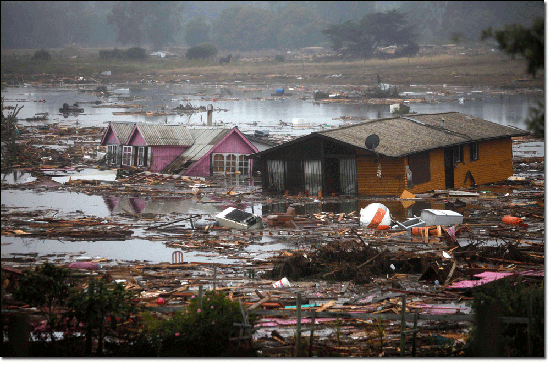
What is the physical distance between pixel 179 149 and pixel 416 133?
42.4 feet

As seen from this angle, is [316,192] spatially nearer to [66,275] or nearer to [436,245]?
[436,245]

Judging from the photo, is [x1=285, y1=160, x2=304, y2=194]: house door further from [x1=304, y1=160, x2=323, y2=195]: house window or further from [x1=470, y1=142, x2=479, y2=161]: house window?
[x1=470, y1=142, x2=479, y2=161]: house window

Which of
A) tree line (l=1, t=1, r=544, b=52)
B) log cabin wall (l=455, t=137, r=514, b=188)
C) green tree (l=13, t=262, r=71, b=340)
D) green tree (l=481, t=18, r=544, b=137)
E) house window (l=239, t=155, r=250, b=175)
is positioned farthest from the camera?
house window (l=239, t=155, r=250, b=175)

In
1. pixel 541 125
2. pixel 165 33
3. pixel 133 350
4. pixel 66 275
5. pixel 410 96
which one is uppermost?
pixel 410 96

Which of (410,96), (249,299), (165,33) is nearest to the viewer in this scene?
(249,299)

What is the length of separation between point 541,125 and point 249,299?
18.6 feet

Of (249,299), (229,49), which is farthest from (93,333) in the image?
(229,49)

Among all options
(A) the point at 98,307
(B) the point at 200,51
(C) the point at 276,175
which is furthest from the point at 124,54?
(C) the point at 276,175

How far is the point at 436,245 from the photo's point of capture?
62.4ft

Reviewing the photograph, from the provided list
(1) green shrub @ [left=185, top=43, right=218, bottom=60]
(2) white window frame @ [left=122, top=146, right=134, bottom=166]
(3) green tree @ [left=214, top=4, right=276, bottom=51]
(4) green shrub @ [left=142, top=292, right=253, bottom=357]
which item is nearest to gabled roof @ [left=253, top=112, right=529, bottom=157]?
(1) green shrub @ [left=185, top=43, right=218, bottom=60]

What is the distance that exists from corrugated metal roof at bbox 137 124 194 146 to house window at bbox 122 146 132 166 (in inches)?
56.2

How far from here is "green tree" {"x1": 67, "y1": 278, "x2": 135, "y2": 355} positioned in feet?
31.3

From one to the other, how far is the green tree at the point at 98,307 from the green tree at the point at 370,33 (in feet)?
25.8

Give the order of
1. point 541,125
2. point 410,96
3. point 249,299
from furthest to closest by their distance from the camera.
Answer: point 410,96 → point 249,299 → point 541,125
